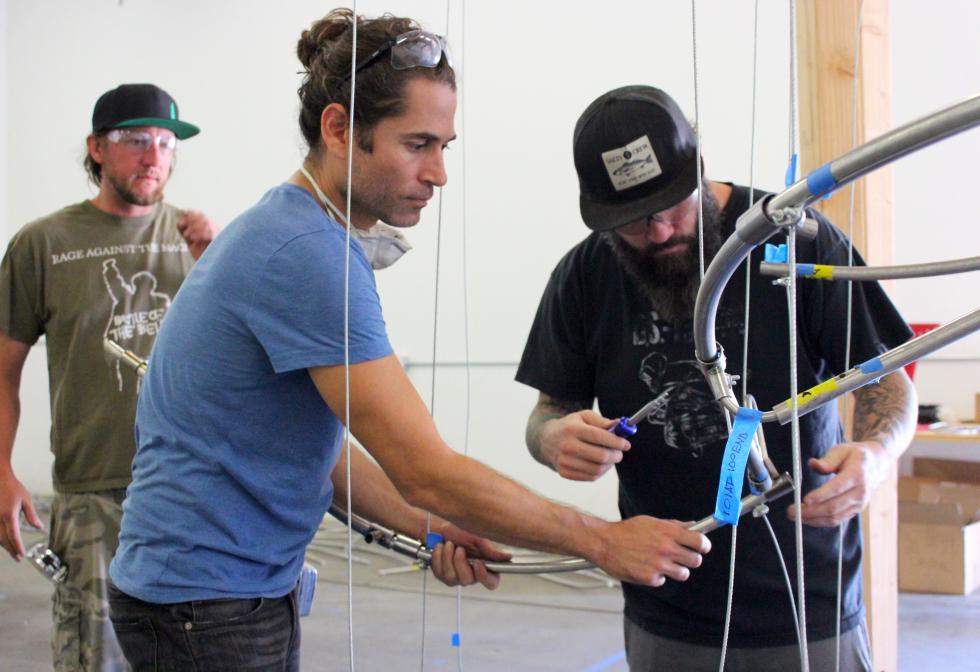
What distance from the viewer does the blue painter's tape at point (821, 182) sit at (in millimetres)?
707

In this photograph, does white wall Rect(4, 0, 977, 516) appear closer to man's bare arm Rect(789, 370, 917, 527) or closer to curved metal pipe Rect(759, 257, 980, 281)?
man's bare arm Rect(789, 370, 917, 527)

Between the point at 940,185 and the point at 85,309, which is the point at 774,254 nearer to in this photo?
the point at 85,309

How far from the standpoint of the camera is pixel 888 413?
133 cm

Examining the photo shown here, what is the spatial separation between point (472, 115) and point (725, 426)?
3.54 meters

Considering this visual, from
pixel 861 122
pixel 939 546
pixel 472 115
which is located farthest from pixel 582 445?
pixel 472 115

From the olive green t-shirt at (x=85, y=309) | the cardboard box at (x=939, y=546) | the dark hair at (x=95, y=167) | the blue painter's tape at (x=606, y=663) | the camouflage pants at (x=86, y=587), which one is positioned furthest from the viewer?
the cardboard box at (x=939, y=546)

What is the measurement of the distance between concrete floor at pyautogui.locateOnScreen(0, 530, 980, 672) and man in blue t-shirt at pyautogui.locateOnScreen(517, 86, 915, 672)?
1.56m

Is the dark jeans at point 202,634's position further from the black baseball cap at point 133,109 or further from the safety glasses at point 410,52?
the black baseball cap at point 133,109

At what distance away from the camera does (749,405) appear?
112cm

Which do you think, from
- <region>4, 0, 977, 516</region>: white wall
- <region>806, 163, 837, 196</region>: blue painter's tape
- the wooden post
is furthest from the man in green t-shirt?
<region>4, 0, 977, 516</region>: white wall

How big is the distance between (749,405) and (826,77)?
1.00 meters

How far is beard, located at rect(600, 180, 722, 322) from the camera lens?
54.2 inches

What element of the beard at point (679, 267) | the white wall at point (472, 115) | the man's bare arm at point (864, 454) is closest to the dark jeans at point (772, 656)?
the man's bare arm at point (864, 454)

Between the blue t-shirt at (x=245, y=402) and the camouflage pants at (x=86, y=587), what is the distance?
0.84 metres
